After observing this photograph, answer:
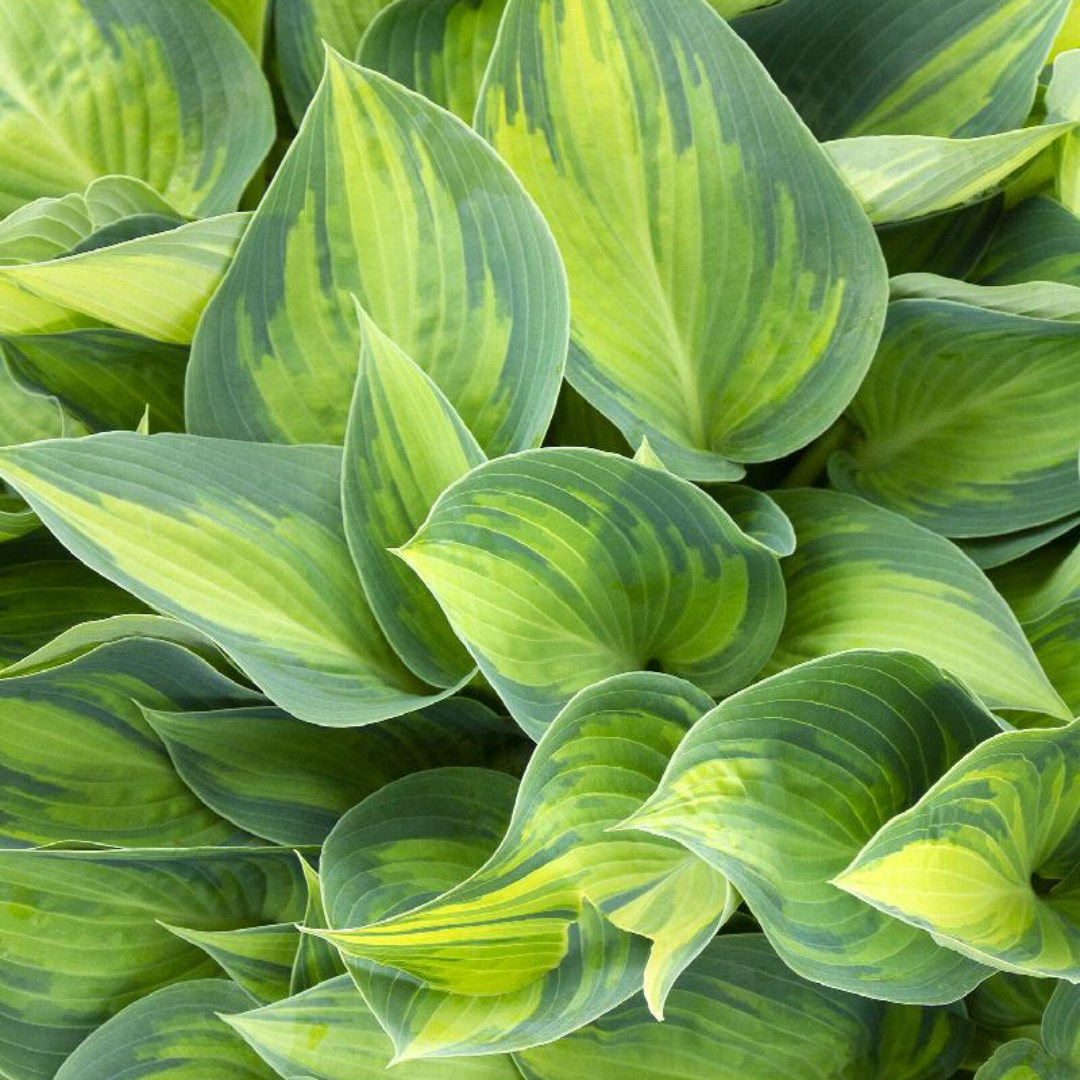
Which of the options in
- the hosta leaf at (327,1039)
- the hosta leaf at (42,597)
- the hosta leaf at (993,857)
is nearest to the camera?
the hosta leaf at (993,857)

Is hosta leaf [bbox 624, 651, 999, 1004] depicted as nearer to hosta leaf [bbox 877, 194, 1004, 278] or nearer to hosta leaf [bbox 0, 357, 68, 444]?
hosta leaf [bbox 877, 194, 1004, 278]

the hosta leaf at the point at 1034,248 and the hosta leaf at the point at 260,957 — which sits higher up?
the hosta leaf at the point at 1034,248

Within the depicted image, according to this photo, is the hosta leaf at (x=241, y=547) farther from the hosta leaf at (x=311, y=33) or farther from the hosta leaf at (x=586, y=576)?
the hosta leaf at (x=311, y=33)

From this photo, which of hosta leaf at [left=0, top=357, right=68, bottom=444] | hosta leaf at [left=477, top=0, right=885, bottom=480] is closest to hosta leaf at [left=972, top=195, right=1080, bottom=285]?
hosta leaf at [left=477, top=0, right=885, bottom=480]

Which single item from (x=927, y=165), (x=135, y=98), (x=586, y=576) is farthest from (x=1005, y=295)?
(x=135, y=98)

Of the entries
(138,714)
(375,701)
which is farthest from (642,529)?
(138,714)

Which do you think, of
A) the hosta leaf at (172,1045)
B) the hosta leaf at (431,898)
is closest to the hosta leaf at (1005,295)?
the hosta leaf at (431,898)

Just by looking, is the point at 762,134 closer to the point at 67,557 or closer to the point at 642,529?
the point at 642,529
